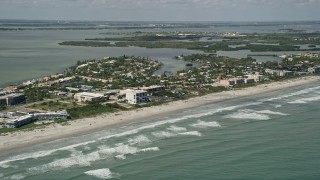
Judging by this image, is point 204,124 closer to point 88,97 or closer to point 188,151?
→ point 188,151

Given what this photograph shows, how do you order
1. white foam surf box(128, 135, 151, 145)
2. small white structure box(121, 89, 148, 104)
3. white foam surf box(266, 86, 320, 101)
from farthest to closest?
1. white foam surf box(266, 86, 320, 101)
2. small white structure box(121, 89, 148, 104)
3. white foam surf box(128, 135, 151, 145)

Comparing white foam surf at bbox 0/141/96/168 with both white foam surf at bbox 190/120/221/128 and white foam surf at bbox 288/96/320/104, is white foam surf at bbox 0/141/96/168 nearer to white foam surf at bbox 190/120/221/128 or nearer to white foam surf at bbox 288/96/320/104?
white foam surf at bbox 190/120/221/128

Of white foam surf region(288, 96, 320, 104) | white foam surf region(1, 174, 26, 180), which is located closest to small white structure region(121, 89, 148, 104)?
white foam surf region(288, 96, 320, 104)

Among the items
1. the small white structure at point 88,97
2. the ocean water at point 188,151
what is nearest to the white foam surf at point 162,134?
the ocean water at point 188,151

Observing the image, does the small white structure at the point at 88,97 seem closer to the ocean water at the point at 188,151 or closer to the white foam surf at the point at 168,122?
the ocean water at the point at 188,151

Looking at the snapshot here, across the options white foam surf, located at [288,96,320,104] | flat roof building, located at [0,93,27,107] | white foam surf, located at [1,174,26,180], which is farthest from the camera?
white foam surf, located at [288,96,320,104]

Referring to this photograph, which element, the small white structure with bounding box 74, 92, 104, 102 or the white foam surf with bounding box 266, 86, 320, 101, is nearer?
the small white structure with bounding box 74, 92, 104, 102
